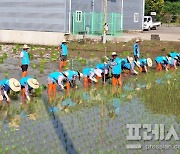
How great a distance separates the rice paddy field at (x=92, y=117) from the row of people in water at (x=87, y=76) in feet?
0.88

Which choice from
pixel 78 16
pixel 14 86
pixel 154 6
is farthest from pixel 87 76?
pixel 154 6

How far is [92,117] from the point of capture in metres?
10.0

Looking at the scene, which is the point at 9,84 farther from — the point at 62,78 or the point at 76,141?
the point at 76,141

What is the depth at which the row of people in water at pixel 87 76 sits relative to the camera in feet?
35.9

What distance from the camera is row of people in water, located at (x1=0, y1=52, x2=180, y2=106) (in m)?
11.0

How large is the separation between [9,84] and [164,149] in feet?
15.1

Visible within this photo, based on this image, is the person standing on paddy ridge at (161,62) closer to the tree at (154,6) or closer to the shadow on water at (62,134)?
the shadow on water at (62,134)

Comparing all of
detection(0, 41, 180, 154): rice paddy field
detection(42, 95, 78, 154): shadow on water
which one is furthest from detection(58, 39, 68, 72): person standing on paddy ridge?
detection(42, 95, 78, 154): shadow on water

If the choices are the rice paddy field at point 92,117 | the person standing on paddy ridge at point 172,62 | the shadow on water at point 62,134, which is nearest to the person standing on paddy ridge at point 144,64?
the rice paddy field at point 92,117

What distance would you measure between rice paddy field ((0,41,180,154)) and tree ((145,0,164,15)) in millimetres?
37118

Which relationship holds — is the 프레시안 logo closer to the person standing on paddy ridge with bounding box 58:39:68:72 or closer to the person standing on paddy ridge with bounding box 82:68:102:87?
the person standing on paddy ridge with bounding box 82:68:102:87

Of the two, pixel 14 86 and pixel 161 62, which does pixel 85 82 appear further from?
pixel 161 62

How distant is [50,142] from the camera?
805 cm

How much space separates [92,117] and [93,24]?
2139cm
